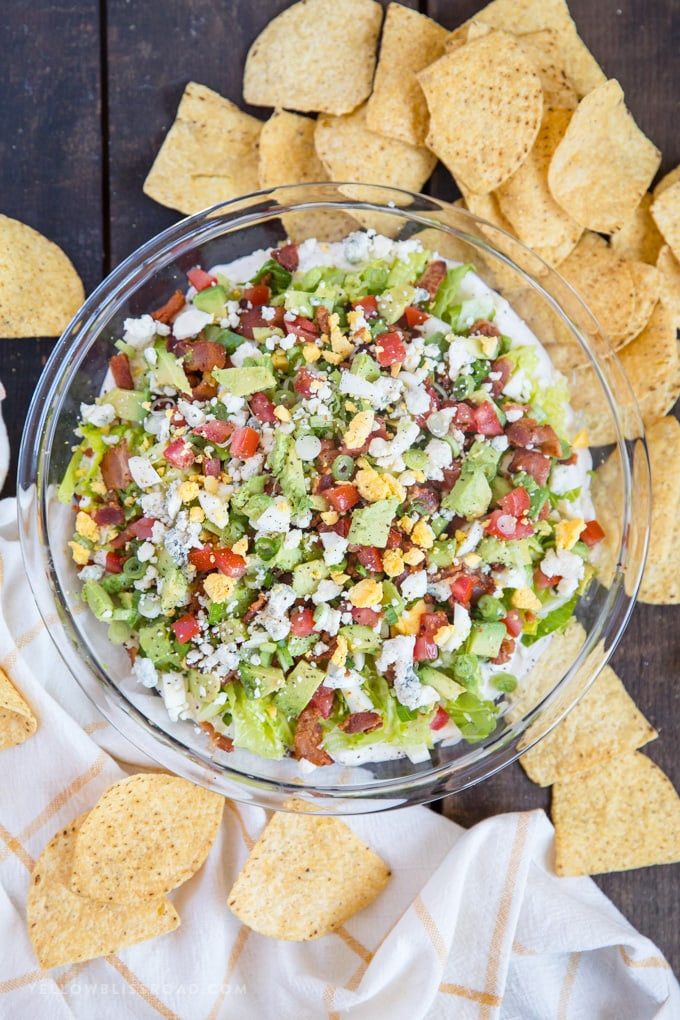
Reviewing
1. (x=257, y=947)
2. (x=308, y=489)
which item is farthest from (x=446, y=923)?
(x=308, y=489)

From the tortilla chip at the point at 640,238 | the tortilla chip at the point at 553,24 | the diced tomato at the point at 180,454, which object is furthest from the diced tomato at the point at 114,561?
the tortilla chip at the point at 553,24

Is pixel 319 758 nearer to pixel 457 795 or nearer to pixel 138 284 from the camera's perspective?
pixel 457 795

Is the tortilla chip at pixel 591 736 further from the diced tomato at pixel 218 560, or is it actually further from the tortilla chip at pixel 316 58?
the tortilla chip at pixel 316 58

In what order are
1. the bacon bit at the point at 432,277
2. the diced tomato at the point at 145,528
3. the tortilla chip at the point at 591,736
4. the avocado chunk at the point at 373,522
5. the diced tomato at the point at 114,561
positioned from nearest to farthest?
the avocado chunk at the point at 373,522, the diced tomato at the point at 145,528, the diced tomato at the point at 114,561, the bacon bit at the point at 432,277, the tortilla chip at the point at 591,736

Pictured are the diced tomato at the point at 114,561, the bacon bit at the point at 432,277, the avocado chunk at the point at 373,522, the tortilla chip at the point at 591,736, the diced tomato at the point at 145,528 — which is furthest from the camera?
the tortilla chip at the point at 591,736

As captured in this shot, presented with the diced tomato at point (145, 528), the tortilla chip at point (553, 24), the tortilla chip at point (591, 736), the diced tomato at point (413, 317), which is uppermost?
the tortilla chip at point (553, 24)

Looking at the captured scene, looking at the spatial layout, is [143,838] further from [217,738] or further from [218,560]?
[218,560]

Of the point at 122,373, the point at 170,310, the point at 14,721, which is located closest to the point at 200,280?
the point at 170,310
